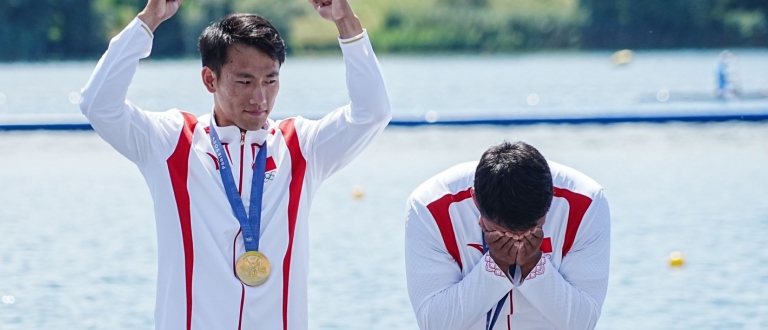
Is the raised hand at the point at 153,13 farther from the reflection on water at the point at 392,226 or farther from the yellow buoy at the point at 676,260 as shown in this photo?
the yellow buoy at the point at 676,260

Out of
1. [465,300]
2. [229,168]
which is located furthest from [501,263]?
[229,168]

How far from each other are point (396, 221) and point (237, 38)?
252 inches

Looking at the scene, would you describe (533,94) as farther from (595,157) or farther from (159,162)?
(159,162)

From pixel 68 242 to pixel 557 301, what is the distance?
6336 millimetres

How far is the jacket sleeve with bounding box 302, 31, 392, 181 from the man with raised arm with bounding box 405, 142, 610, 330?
240 millimetres

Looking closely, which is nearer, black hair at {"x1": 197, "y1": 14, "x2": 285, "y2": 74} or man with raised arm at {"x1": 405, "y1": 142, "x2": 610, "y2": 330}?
man with raised arm at {"x1": 405, "y1": 142, "x2": 610, "y2": 330}

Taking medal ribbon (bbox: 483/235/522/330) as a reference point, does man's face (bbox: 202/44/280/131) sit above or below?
above

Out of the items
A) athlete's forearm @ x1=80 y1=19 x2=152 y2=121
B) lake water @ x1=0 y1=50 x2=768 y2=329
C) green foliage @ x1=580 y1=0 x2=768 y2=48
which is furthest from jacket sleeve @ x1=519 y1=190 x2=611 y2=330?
green foliage @ x1=580 y1=0 x2=768 y2=48

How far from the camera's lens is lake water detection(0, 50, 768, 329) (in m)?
6.39

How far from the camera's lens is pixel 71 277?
7152 millimetres

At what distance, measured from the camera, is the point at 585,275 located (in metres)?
2.65

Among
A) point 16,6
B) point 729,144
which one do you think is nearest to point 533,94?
point 729,144

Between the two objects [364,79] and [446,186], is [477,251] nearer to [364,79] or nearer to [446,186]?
[446,186]

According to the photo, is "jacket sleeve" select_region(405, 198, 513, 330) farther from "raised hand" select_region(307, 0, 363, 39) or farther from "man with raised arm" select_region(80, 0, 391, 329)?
"raised hand" select_region(307, 0, 363, 39)
